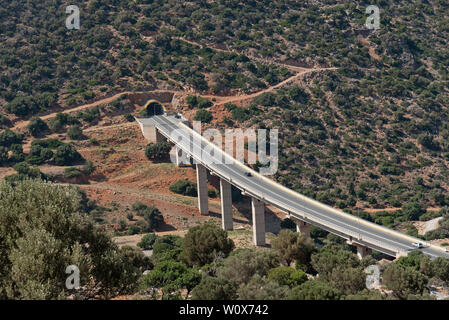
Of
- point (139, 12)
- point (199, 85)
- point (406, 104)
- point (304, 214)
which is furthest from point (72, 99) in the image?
point (406, 104)

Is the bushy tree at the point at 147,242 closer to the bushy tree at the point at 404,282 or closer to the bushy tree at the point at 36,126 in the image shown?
the bushy tree at the point at 36,126

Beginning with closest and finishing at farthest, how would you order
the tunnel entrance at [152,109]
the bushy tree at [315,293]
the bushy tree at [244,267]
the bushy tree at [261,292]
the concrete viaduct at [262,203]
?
the bushy tree at [261,292] < the bushy tree at [315,293] < the bushy tree at [244,267] < the concrete viaduct at [262,203] < the tunnel entrance at [152,109]

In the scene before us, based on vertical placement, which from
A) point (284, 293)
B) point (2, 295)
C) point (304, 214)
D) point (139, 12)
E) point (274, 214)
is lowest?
point (274, 214)

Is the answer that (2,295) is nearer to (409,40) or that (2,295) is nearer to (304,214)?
(304,214)

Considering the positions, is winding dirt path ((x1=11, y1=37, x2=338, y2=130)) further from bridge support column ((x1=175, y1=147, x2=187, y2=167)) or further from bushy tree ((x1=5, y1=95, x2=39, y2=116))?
bridge support column ((x1=175, y1=147, x2=187, y2=167))

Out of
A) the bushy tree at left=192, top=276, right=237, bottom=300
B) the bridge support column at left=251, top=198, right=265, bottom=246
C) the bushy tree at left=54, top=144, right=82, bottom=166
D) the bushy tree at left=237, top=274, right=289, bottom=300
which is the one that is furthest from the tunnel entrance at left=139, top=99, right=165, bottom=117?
the bushy tree at left=237, top=274, right=289, bottom=300

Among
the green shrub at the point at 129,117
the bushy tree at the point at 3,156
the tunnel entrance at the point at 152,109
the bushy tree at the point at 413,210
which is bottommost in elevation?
the bushy tree at the point at 413,210

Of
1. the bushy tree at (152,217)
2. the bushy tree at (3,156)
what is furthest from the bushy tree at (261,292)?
the bushy tree at (3,156)
